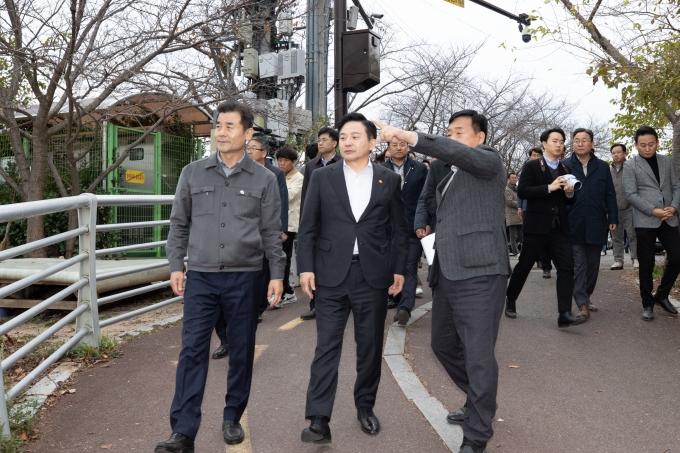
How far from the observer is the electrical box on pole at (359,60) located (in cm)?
879

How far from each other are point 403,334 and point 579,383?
191cm

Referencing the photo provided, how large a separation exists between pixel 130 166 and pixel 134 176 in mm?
213

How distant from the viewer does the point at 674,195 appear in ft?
24.5

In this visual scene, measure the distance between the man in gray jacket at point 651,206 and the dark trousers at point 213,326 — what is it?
5.18 metres

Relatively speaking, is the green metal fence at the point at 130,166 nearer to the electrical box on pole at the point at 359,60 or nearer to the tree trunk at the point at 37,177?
the tree trunk at the point at 37,177

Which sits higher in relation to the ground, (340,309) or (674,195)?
(674,195)

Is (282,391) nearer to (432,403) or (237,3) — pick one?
(432,403)

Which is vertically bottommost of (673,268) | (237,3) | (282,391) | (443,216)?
(282,391)

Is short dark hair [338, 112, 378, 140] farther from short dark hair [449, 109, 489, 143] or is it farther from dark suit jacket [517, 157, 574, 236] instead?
dark suit jacket [517, 157, 574, 236]

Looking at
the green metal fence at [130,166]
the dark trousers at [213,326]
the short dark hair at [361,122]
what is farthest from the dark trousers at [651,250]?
the green metal fence at [130,166]

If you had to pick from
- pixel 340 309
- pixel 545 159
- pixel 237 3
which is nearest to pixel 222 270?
pixel 340 309

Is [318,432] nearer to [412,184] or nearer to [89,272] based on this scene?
[89,272]

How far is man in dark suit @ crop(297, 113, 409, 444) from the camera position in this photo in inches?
158

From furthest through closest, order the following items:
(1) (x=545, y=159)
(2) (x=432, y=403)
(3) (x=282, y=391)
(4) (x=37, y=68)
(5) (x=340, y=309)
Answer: (4) (x=37, y=68) → (1) (x=545, y=159) → (3) (x=282, y=391) → (2) (x=432, y=403) → (5) (x=340, y=309)
